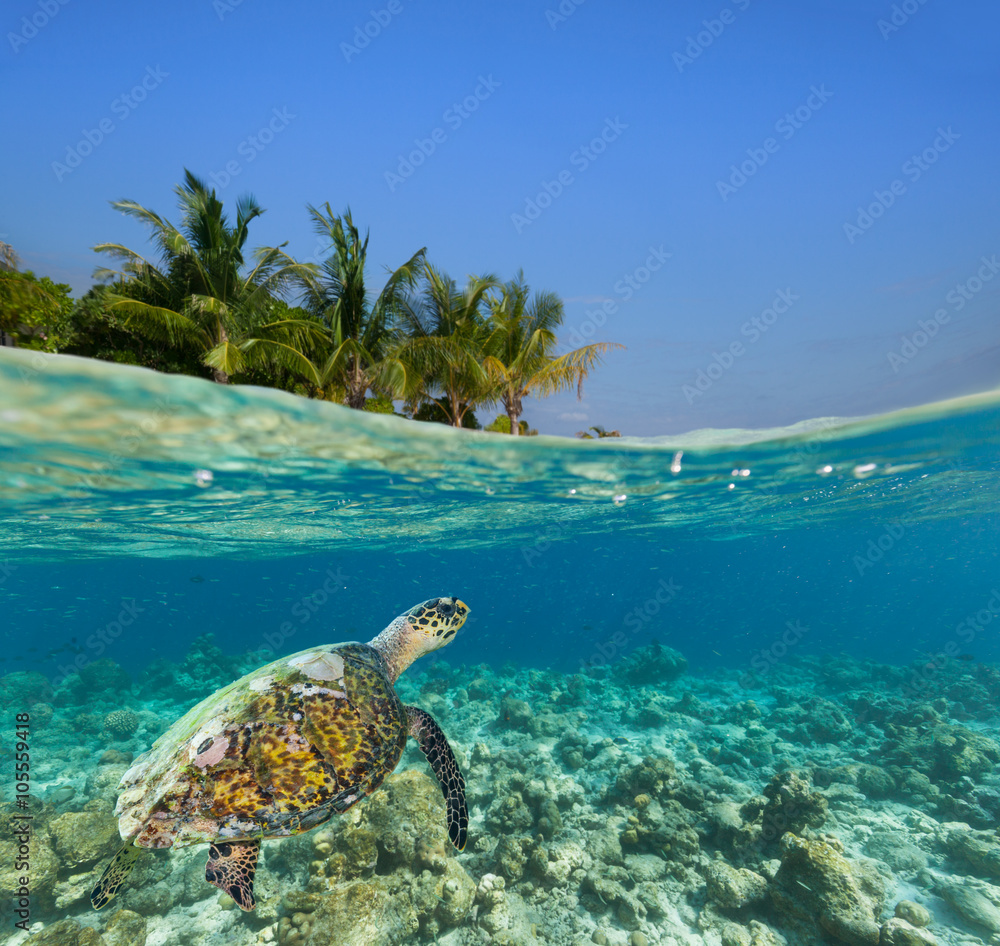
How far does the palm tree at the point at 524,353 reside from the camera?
17.9m

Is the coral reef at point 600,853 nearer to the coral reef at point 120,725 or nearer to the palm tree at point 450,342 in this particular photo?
the coral reef at point 120,725

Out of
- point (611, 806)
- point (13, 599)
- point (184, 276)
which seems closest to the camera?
point (611, 806)

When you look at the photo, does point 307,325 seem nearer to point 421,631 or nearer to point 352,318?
point 352,318

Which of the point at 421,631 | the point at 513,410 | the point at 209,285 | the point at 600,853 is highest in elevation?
the point at 209,285

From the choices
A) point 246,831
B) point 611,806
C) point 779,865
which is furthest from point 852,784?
point 246,831

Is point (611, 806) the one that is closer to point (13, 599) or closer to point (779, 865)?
point (779, 865)

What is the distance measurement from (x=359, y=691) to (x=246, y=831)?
3.77 ft

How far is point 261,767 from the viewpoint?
141 inches

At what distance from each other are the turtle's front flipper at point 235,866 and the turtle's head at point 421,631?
1.81m

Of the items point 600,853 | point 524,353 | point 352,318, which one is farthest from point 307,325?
point 600,853

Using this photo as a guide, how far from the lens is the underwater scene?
4.18 meters

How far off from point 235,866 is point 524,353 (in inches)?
666

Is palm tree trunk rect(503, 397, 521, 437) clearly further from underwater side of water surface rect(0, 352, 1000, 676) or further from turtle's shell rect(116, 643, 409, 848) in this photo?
turtle's shell rect(116, 643, 409, 848)

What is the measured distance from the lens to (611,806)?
308 inches
